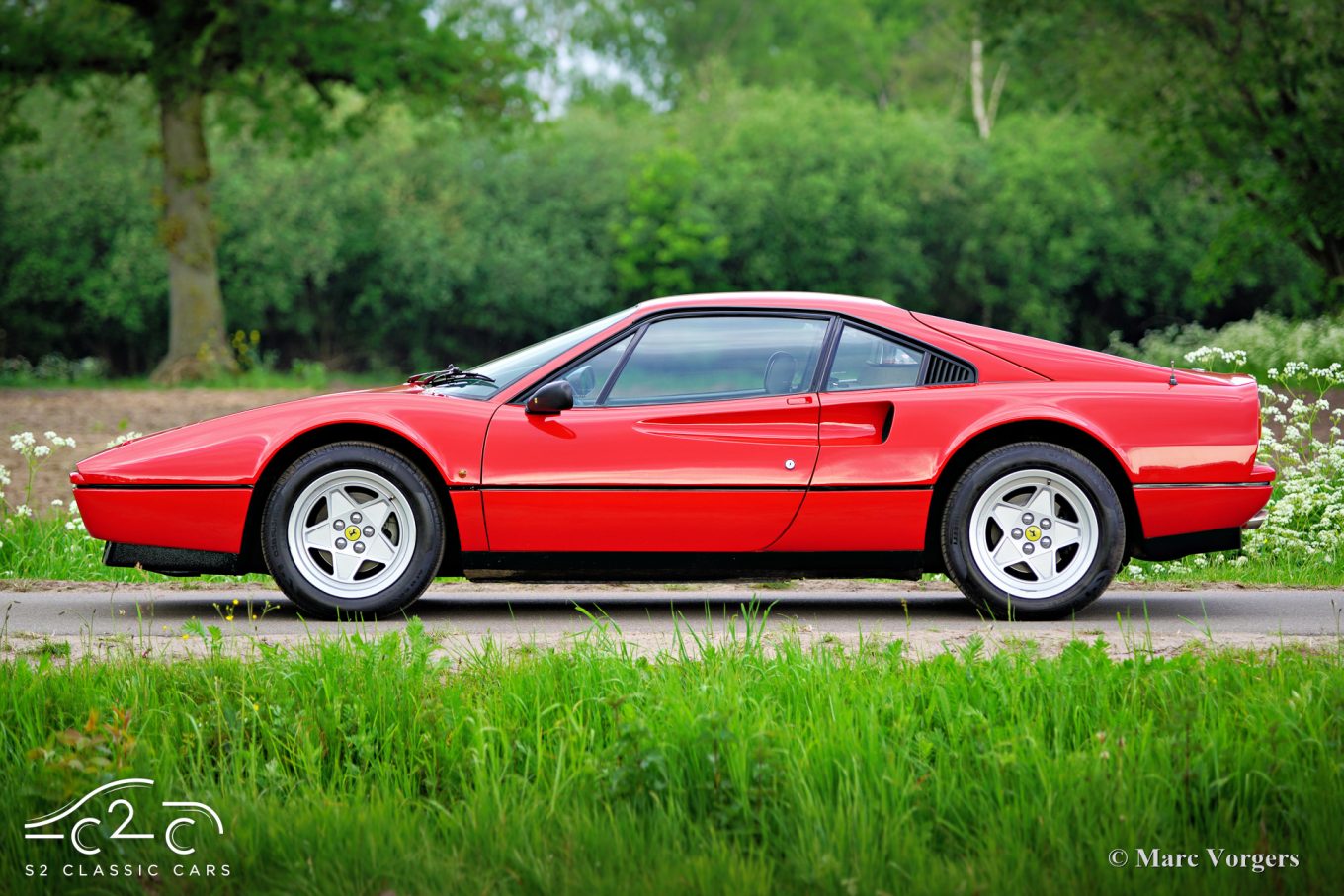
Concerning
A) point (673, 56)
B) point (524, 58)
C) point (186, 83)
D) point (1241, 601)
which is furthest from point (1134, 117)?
point (673, 56)

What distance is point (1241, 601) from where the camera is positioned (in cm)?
696

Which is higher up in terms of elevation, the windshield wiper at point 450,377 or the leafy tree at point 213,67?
the leafy tree at point 213,67

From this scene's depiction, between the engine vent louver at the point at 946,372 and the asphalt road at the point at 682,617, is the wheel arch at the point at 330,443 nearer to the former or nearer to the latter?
the asphalt road at the point at 682,617

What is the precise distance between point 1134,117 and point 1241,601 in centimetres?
2013

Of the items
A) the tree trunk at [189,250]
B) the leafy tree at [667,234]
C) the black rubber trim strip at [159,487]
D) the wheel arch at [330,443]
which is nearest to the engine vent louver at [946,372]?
the wheel arch at [330,443]

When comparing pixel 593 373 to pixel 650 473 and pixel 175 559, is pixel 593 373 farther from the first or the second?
pixel 175 559

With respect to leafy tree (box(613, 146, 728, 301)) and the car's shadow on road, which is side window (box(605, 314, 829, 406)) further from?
leafy tree (box(613, 146, 728, 301))

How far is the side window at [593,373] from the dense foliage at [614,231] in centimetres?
3195

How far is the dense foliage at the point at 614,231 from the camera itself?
121 feet

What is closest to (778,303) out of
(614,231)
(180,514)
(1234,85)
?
(180,514)

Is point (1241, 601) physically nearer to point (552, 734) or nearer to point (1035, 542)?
point (1035, 542)

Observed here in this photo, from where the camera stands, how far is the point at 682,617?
5.97m

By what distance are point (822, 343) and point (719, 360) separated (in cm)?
45

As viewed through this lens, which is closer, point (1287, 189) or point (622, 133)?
point (1287, 189)
